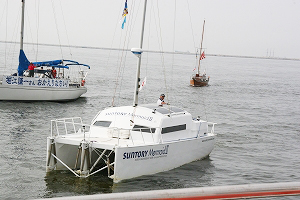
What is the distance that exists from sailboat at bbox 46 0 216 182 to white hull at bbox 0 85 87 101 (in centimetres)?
1806

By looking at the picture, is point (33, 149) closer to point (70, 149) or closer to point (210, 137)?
point (70, 149)

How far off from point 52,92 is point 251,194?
3357 centimetres

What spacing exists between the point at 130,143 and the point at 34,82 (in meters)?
20.8

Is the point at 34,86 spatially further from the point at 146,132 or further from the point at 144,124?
the point at 146,132

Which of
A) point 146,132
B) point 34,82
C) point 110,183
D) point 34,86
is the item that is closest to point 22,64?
point 34,82

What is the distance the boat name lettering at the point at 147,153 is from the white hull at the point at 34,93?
20.6m

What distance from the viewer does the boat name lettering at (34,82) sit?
3309 centimetres

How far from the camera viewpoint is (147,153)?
15.1 meters

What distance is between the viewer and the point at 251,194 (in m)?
2.87

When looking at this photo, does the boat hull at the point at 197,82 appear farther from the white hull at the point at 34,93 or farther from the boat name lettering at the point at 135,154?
the boat name lettering at the point at 135,154

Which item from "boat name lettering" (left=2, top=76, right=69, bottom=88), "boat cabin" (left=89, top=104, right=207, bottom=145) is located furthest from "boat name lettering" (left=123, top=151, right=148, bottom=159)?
"boat name lettering" (left=2, top=76, right=69, bottom=88)

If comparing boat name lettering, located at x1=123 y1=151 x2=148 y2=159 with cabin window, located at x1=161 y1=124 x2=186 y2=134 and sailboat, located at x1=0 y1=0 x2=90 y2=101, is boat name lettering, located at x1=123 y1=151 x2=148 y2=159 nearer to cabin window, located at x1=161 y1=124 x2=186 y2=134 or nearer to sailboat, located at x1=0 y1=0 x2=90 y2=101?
cabin window, located at x1=161 y1=124 x2=186 y2=134

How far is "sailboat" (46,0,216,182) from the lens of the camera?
1471 cm

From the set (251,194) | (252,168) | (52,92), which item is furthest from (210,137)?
(52,92)
